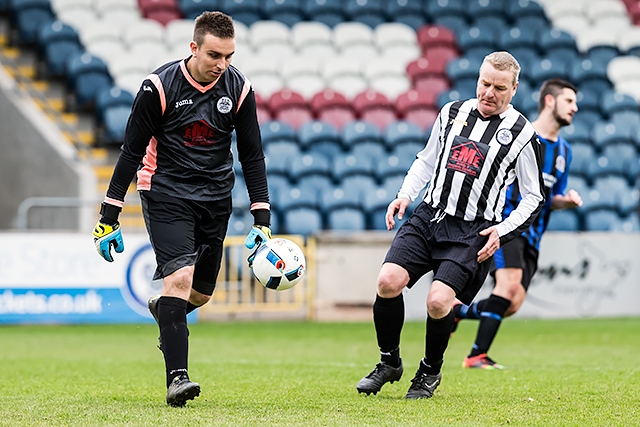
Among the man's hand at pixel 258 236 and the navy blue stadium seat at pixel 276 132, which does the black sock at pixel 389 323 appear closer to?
the man's hand at pixel 258 236

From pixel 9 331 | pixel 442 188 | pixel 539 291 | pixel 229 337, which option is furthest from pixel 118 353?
pixel 539 291

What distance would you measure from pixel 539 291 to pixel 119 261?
5800 millimetres

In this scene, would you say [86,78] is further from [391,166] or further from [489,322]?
[489,322]

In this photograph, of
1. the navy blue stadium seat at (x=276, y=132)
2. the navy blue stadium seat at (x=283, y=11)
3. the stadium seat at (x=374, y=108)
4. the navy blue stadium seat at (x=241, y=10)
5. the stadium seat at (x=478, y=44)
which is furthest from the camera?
the navy blue stadium seat at (x=283, y=11)

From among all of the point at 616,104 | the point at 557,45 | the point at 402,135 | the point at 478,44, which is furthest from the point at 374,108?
the point at 616,104

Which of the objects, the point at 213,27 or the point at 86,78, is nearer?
the point at 213,27

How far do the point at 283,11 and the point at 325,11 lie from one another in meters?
0.87

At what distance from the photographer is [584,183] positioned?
52.7 feet

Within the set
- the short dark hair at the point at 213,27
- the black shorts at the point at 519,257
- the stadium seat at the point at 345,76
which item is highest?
the stadium seat at the point at 345,76

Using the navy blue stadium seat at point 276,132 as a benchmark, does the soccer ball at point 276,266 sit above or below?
below

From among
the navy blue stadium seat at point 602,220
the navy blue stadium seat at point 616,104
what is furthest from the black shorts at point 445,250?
the navy blue stadium seat at point 616,104

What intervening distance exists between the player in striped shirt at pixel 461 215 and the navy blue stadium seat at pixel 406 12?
14.1 m

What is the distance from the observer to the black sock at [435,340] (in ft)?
18.9

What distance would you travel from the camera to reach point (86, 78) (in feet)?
54.0
